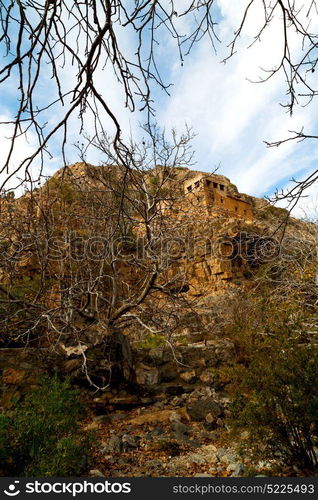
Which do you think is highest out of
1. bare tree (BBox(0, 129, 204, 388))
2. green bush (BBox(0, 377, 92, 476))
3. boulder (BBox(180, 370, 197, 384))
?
bare tree (BBox(0, 129, 204, 388))

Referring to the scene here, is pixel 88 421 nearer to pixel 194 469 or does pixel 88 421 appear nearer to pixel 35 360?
pixel 35 360

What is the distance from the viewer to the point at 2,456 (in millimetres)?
2646

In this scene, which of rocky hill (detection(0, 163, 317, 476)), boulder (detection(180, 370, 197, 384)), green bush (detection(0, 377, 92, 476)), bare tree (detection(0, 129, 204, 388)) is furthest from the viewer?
→ boulder (detection(180, 370, 197, 384))

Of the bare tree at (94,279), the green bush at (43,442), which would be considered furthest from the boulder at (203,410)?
the green bush at (43,442)

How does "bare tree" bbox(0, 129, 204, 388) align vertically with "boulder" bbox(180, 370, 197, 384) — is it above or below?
above

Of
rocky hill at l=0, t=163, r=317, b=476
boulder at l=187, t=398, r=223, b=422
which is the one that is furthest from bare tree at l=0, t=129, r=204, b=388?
boulder at l=187, t=398, r=223, b=422

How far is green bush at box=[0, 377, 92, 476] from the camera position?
258 centimetres

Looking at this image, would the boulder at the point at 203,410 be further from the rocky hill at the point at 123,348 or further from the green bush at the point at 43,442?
the green bush at the point at 43,442

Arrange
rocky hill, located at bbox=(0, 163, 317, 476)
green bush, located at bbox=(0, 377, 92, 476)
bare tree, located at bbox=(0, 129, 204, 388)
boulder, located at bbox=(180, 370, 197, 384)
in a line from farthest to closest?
1. boulder, located at bbox=(180, 370, 197, 384)
2. bare tree, located at bbox=(0, 129, 204, 388)
3. rocky hill, located at bbox=(0, 163, 317, 476)
4. green bush, located at bbox=(0, 377, 92, 476)

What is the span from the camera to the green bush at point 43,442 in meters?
2.58

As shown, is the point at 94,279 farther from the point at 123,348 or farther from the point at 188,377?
the point at 188,377

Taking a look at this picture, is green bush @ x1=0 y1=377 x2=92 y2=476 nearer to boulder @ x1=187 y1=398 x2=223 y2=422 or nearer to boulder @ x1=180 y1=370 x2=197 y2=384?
boulder @ x1=187 y1=398 x2=223 y2=422

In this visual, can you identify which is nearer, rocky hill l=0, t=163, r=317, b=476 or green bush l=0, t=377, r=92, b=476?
green bush l=0, t=377, r=92, b=476

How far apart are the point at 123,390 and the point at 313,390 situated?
156 inches
